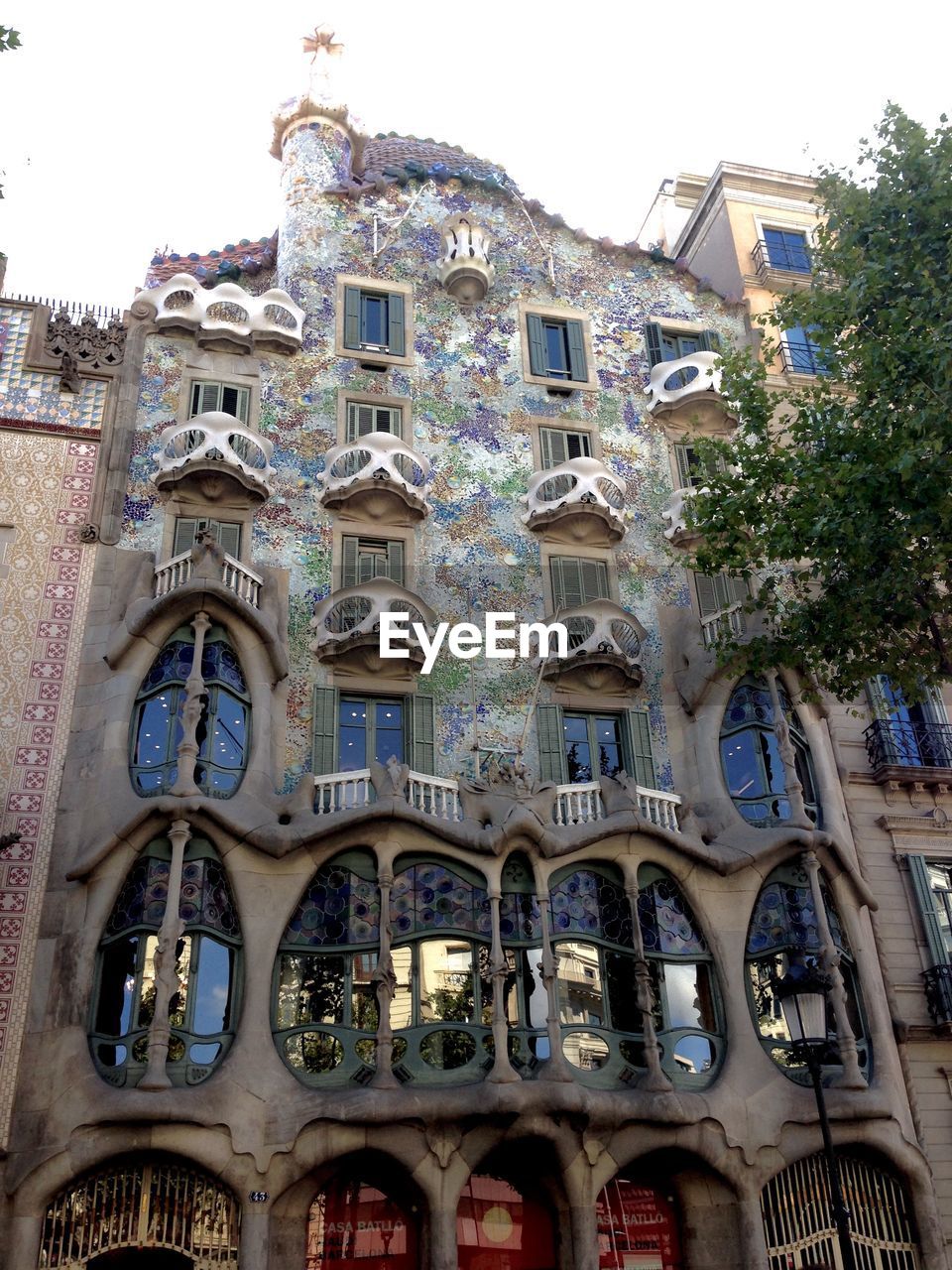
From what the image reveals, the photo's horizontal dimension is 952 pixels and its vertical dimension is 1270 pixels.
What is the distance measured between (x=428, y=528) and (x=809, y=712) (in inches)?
288

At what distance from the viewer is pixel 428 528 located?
21.4 meters

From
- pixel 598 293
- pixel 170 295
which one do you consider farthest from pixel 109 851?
pixel 598 293

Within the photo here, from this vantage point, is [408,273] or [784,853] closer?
[784,853]

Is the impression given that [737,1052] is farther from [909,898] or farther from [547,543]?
[547,543]

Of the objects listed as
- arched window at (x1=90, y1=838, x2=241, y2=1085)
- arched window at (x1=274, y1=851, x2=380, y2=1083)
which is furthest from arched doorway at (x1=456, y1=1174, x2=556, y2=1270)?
arched window at (x1=90, y1=838, x2=241, y2=1085)

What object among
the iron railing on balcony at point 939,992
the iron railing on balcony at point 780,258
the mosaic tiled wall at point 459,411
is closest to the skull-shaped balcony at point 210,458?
the mosaic tiled wall at point 459,411

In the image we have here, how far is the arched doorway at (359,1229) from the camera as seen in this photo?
51.4ft

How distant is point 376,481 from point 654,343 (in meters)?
7.79

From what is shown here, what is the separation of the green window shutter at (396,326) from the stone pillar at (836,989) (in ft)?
39.5

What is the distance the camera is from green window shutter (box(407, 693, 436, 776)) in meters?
19.0

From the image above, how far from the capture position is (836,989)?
17625 millimetres

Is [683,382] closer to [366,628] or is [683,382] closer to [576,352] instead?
[576,352]

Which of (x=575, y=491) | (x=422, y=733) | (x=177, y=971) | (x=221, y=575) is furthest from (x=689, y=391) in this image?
(x=177, y=971)

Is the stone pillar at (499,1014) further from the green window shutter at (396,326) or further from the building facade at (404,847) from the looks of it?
the green window shutter at (396,326)
